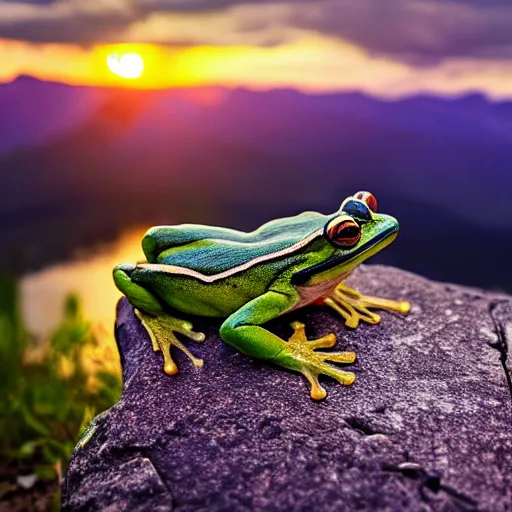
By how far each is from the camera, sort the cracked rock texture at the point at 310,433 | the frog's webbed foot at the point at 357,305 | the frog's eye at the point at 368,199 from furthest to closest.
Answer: the frog's webbed foot at the point at 357,305 → the frog's eye at the point at 368,199 → the cracked rock texture at the point at 310,433

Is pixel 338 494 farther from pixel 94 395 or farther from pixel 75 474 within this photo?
pixel 94 395

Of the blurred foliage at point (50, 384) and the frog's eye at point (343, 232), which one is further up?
the frog's eye at point (343, 232)

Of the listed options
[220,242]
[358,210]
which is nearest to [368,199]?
[358,210]

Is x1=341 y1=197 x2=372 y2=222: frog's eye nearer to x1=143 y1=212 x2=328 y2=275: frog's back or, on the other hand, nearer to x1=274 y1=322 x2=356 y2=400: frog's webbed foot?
x1=143 y1=212 x2=328 y2=275: frog's back

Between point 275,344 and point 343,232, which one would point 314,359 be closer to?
point 275,344

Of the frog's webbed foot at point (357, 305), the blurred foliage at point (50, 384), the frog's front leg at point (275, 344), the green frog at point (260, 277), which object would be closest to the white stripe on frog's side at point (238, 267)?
the green frog at point (260, 277)

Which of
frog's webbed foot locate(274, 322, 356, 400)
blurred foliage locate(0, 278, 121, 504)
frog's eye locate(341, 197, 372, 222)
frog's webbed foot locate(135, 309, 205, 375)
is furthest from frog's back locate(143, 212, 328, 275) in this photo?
blurred foliage locate(0, 278, 121, 504)

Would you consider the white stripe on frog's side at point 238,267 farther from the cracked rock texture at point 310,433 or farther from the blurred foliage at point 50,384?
the blurred foliage at point 50,384
